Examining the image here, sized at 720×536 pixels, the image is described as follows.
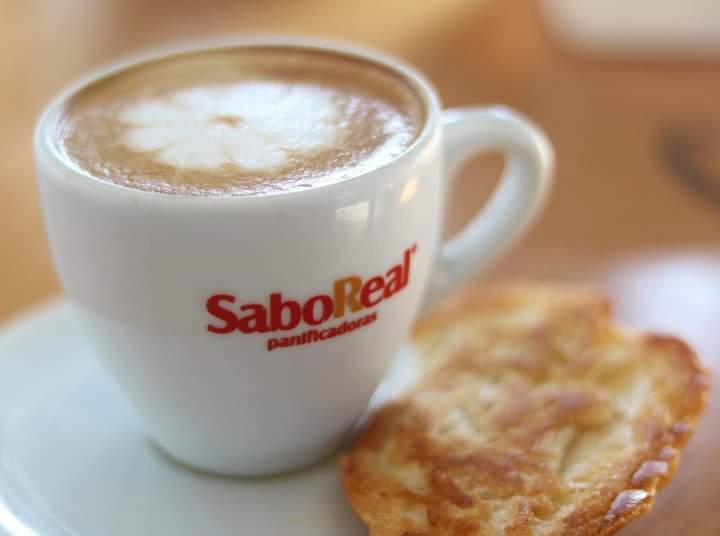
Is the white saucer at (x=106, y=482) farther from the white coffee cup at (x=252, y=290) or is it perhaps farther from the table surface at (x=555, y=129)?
the table surface at (x=555, y=129)

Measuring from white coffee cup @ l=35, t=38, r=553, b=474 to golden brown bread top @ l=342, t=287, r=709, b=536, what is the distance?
6 cm

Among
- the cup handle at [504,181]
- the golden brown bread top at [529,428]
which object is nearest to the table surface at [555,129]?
the golden brown bread top at [529,428]

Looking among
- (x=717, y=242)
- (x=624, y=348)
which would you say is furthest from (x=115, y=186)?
(x=717, y=242)

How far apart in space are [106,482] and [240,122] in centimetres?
30

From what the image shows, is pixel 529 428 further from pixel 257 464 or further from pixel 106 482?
pixel 106 482

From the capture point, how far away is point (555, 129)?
4.72ft

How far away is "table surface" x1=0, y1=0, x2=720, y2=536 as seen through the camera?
0.98 metres

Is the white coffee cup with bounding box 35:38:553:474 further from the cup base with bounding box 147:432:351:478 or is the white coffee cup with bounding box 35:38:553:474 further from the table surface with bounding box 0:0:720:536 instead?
the table surface with bounding box 0:0:720:536

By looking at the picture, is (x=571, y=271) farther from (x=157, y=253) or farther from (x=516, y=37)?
(x=516, y=37)

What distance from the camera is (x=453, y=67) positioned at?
1685 mm

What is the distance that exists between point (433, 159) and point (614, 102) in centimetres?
88

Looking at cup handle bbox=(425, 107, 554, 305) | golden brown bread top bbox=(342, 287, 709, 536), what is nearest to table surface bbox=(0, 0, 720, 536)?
golden brown bread top bbox=(342, 287, 709, 536)

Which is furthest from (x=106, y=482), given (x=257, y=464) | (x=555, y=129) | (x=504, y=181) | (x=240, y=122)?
(x=555, y=129)

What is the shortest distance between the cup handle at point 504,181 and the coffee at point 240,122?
0.17 ft
